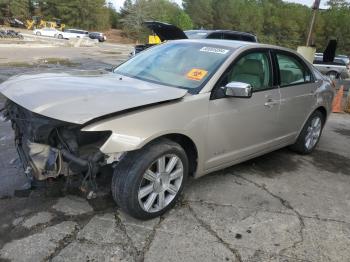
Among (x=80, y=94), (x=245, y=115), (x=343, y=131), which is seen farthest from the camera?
(x=343, y=131)

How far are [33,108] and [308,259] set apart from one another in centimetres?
250

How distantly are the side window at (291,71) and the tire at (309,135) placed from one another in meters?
0.62

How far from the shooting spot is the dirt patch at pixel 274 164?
16.1ft

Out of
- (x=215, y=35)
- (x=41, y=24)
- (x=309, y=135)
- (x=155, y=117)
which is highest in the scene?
(x=215, y=35)

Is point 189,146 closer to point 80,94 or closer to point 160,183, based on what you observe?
point 160,183

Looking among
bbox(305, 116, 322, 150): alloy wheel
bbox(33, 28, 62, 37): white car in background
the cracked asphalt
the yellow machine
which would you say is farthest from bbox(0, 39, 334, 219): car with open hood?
the yellow machine

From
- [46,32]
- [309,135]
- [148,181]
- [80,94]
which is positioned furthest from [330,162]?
[46,32]

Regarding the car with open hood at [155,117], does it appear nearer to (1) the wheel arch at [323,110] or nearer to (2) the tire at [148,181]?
(2) the tire at [148,181]

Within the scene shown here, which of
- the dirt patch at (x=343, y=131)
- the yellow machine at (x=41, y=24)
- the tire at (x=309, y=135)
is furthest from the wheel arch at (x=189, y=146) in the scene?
the yellow machine at (x=41, y=24)

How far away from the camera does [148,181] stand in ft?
11.0

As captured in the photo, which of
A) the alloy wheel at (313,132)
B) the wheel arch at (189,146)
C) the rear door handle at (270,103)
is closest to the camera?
the wheel arch at (189,146)

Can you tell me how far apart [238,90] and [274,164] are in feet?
6.24

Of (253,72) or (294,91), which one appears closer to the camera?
(253,72)

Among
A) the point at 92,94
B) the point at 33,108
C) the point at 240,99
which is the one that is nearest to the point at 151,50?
the point at 240,99
